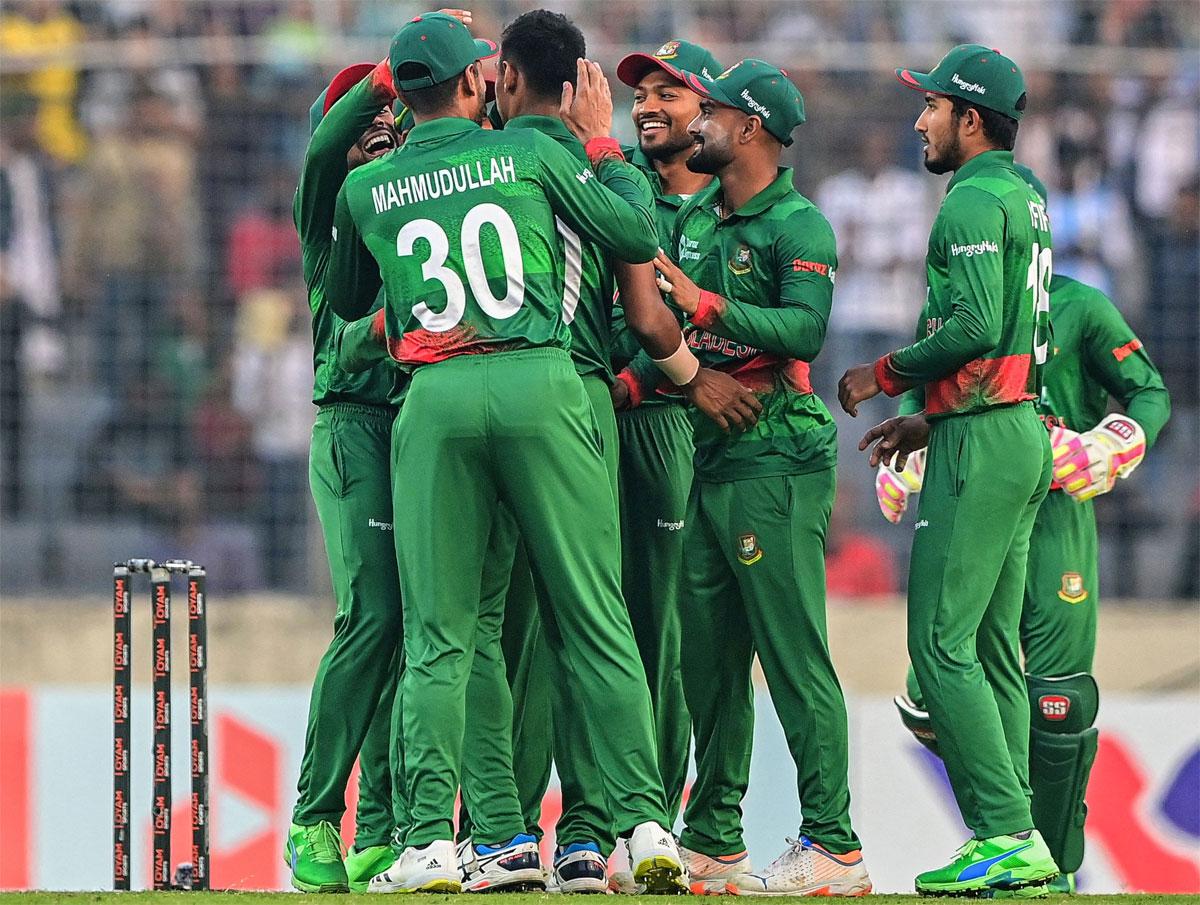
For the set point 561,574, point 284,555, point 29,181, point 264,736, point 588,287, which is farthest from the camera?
point 29,181

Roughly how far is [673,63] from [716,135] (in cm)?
47

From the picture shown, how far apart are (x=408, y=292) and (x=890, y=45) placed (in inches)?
277

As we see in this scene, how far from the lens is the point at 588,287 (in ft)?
21.4

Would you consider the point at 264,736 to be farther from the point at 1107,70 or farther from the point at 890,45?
the point at 1107,70

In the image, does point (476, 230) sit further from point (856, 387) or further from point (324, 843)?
point (324, 843)

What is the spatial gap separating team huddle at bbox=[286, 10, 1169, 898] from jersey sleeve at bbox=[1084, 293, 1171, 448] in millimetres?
1095

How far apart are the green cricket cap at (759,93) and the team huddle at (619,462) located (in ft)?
0.04

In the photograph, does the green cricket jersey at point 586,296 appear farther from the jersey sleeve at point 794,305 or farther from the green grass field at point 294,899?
the green grass field at point 294,899

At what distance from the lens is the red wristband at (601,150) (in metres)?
6.39

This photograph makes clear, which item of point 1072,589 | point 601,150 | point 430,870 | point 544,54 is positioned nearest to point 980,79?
point 601,150

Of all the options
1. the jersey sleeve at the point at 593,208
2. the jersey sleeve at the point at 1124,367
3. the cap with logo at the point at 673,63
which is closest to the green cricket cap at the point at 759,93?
the cap with logo at the point at 673,63

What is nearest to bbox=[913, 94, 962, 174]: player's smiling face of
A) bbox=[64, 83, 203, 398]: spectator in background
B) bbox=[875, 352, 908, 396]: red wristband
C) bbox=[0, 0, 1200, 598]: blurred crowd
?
bbox=[875, 352, 908, 396]: red wristband

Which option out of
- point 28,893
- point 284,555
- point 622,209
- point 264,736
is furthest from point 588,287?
point 284,555

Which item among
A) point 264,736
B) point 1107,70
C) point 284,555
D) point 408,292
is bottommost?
point 264,736
